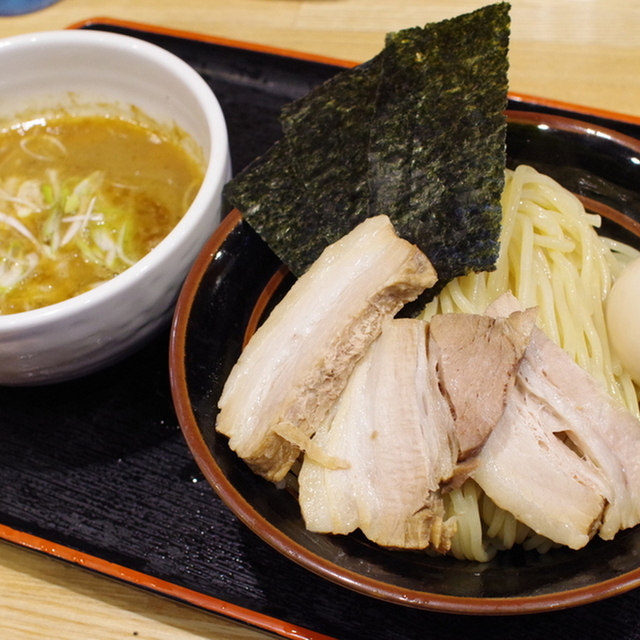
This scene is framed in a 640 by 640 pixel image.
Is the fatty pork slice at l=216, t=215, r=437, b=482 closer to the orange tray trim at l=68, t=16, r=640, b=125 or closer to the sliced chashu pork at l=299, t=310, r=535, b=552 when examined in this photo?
the sliced chashu pork at l=299, t=310, r=535, b=552

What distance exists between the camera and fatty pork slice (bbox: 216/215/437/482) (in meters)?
1.25

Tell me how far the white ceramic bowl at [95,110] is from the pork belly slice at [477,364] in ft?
2.11

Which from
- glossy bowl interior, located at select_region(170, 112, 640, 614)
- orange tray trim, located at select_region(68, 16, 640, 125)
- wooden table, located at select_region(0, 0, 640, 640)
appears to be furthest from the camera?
wooden table, located at select_region(0, 0, 640, 640)

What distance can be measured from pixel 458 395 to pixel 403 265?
0.31 meters

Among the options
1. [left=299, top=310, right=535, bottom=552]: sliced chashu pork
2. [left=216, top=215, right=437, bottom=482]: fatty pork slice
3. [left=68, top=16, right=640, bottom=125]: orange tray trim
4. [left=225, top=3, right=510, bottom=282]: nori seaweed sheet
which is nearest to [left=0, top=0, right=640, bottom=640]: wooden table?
[left=68, top=16, right=640, bottom=125]: orange tray trim

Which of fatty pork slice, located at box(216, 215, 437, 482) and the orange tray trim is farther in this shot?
the orange tray trim

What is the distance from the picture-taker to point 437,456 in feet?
3.83

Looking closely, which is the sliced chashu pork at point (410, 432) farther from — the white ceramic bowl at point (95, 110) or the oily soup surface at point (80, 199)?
the oily soup surface at point (80, 199)

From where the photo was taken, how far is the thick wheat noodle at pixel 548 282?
51.7 inches

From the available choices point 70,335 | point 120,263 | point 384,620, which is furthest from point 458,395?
point 120,263

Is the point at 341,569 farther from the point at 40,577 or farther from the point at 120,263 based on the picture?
the point at 120,263

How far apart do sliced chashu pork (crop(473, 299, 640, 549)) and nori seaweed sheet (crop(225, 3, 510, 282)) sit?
0.31 m

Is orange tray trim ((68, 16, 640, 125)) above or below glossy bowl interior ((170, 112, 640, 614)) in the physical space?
above

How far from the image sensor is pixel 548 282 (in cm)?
152
